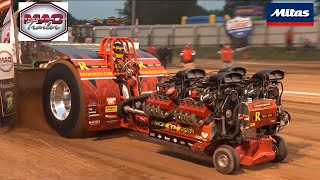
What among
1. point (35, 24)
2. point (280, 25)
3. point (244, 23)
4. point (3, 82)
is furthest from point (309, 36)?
point (3, 82)

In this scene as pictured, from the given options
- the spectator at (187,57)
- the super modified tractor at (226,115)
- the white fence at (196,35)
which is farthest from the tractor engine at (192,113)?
the white fence at (196,35)

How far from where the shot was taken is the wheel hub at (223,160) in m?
5.09

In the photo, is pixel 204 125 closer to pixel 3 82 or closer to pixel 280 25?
pixel 3 82

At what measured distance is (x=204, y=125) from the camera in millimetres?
5164

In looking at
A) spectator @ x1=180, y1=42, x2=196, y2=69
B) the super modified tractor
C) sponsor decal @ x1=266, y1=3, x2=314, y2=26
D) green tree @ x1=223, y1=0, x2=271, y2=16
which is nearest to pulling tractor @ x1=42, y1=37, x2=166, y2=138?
the super modified tractor

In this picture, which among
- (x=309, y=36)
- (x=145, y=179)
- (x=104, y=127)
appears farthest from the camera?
(x=309, y=36)

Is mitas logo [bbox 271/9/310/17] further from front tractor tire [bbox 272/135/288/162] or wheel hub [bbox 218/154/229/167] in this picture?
wheel hub [bbox 218/154/229/167]

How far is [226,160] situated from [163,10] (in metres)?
38.2

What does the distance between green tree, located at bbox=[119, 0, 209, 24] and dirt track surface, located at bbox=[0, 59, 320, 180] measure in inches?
1258

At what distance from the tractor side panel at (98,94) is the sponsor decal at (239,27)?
3253 centimetres

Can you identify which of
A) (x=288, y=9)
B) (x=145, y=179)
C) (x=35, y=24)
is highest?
(x=288, y=9)

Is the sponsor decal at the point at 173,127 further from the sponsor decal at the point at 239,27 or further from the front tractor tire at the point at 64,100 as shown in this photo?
the sponsor decal at the point at 239,27

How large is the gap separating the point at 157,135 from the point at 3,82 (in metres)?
3.16

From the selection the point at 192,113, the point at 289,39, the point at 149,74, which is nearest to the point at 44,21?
the point at 149,74
